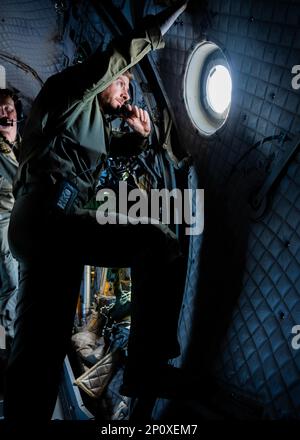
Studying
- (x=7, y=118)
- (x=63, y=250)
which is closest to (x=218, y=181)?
(x=63, y=250)

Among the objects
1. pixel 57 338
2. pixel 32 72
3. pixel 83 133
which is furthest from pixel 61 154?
pixel 32 72

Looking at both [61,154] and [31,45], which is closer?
[61,154]

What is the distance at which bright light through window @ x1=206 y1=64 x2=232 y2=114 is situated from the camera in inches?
108

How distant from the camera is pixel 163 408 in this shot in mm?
2693

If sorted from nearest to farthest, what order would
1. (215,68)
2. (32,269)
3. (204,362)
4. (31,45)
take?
(32,269)
(204,362)
(215,68)
(31,45)

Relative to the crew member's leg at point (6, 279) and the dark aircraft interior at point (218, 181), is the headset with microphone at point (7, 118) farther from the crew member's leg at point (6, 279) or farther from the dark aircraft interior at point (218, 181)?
the crew member's leg at point (6, 279)

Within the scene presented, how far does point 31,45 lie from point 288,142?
370 centimetres

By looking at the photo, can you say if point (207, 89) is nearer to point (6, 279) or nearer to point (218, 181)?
point (218, 181)

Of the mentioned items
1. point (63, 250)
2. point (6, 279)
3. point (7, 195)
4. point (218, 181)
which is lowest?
point (63, 250)

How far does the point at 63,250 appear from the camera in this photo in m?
1.93

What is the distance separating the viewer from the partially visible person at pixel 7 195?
12.0 ft

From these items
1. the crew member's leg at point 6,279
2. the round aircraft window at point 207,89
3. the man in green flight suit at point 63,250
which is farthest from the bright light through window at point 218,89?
the crew member's leg at point 6,279

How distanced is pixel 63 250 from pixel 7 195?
244cm

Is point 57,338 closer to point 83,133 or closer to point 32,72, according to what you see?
point 83,133
